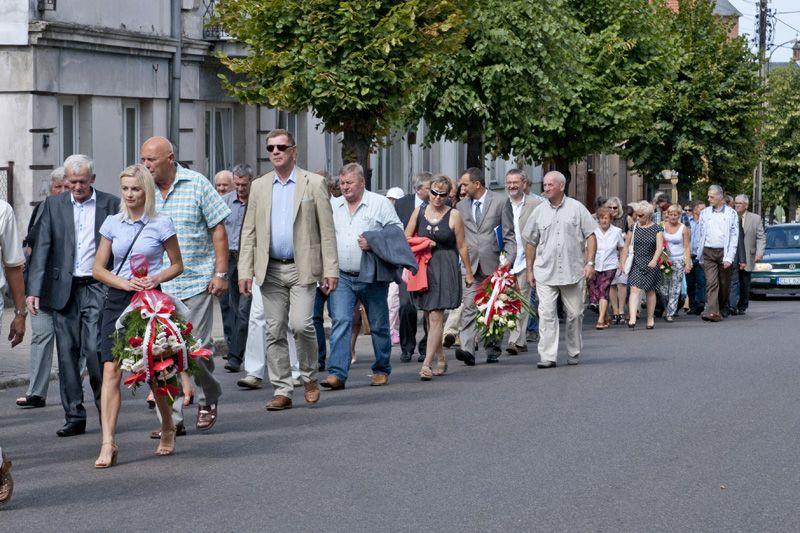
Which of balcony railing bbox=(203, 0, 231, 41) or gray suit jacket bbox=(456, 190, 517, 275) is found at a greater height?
balcony railing bbox=(203, 0, 231, 41)

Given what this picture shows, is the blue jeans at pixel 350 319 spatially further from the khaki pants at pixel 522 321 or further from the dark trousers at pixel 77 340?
the khaki pants at pixel 522 321

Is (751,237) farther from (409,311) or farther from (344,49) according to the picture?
(409,311)

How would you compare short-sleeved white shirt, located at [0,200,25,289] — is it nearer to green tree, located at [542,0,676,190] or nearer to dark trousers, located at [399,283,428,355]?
dark trousers, located at [399,283,428,355]

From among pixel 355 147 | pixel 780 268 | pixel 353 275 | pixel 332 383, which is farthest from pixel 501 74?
pixel 332 383

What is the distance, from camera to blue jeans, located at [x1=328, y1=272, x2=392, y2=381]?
42.0ft

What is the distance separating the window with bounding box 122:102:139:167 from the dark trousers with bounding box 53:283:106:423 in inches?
564

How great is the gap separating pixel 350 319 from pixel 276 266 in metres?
1.23

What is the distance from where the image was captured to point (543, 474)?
895 centimetres

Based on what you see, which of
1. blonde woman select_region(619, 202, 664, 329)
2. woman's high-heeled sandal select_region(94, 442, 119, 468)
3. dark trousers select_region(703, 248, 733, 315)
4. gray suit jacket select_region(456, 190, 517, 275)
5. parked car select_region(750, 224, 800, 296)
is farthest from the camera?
parked car select_region(750, 224, 800, 296)

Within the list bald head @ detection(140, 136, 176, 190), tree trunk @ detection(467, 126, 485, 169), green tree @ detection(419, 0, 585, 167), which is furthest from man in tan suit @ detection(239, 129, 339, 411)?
tree trunk @ detection(467, 126, 485, 169)

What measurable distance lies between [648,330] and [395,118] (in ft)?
15.1

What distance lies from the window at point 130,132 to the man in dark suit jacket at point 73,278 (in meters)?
14.3

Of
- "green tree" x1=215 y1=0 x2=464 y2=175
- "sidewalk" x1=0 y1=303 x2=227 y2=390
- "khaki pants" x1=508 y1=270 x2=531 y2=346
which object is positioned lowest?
"sidewalk" x1=0 y1=303 x2=227 y2=390

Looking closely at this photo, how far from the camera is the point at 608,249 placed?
2183 centimetres
